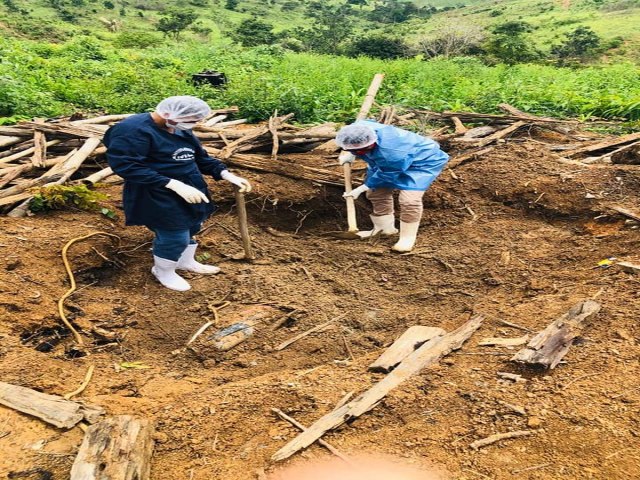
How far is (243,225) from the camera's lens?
487cm

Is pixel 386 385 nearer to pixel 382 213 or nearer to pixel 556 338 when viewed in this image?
pixel 556 338

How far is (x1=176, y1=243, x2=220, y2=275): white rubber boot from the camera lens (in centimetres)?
482

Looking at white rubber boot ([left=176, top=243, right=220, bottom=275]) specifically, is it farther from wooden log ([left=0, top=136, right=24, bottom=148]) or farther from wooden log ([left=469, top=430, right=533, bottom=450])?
wooden log ([left=0, top=136, right=24, bottom=148])

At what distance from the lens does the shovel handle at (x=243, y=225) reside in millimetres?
4727

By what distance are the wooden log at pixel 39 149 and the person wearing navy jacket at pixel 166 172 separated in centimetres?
229

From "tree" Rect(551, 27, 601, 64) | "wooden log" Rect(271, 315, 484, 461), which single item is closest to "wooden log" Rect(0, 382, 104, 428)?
"wooden log" Rect(271, 315, 484, 461)

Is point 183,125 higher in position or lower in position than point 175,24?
higher

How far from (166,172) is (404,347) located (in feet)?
7.53

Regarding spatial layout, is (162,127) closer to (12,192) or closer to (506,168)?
(12,192)

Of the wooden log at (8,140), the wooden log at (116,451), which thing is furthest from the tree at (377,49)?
the wooden log at (116,451)

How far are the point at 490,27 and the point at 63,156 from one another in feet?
112

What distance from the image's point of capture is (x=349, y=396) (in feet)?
9.27

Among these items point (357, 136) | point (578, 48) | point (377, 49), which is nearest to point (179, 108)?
point (357, 136)

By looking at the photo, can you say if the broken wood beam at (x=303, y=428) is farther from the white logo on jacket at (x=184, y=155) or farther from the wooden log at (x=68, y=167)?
the wooden log at (x=68, y=167)
